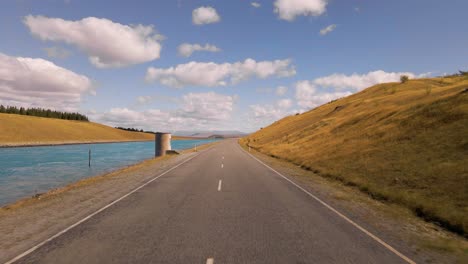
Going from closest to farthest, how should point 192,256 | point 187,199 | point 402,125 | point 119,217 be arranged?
point 192,256 → point 119,217 → point 187,199 → point 402,125

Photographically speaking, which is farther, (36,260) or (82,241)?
(82,241)

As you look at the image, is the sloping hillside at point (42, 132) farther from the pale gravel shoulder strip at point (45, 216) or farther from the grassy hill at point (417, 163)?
the grassy hill at point (417, 163)

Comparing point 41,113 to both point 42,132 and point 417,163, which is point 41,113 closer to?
point 42,132

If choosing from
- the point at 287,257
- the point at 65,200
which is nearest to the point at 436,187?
the point at 287,257

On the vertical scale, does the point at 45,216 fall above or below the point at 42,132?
below

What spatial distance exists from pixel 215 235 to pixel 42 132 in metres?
124

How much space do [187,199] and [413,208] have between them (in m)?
7.75

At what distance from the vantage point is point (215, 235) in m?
6.62

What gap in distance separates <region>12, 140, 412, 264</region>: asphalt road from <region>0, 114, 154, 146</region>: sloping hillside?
93.5m

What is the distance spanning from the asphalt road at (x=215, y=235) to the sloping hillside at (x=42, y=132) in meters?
93.5

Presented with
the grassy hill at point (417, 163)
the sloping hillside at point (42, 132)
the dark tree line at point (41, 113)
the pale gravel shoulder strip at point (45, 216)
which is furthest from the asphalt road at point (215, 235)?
the dark tree line at point (41, 113)

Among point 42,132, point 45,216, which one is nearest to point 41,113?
point 42,132

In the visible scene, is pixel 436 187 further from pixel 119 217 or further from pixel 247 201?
pixel 119 217

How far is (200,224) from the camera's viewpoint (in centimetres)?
750
